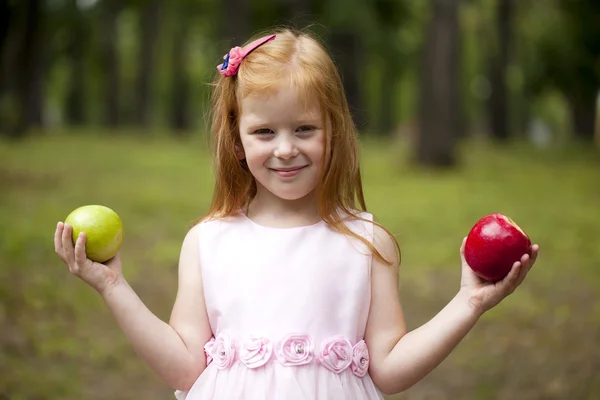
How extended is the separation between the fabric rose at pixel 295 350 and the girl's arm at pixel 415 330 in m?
0.25

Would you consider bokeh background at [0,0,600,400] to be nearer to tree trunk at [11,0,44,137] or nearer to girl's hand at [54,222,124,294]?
tree trunk at [11,0,44,137]

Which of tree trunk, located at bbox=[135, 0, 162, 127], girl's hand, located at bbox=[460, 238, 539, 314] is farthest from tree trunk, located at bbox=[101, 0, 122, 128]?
girl's hand, located at bbox=[460, 238, 539, 314]

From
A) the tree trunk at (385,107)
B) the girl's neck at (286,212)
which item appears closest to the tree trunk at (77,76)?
the tree trunk at (385,107)

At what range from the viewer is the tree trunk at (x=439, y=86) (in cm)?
1500

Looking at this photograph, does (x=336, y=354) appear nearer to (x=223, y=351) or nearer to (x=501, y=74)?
(x=223, y=351)

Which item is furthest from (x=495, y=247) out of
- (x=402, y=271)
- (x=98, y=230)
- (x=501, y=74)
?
(x=501, y=74)

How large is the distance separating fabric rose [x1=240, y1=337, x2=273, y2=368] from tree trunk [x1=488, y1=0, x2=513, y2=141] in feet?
76.2

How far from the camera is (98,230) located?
2635mm

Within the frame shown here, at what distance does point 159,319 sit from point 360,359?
66 centimetres

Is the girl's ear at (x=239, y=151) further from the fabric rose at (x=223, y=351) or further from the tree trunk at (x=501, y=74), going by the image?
the tree trunk at (x=501, y=74)

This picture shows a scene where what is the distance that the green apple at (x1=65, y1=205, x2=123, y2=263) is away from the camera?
8.61ft

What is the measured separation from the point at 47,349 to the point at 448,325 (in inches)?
159

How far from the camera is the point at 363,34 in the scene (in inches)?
771

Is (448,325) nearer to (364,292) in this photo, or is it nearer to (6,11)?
(364,292)
